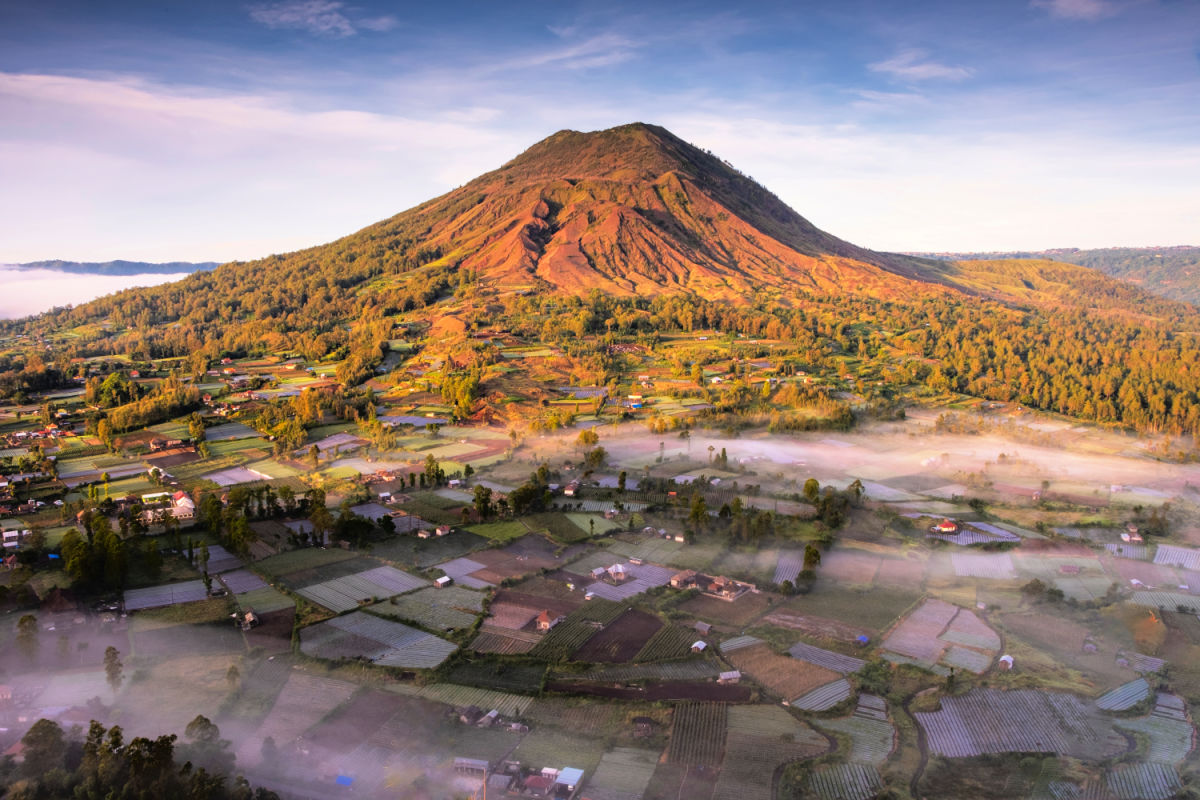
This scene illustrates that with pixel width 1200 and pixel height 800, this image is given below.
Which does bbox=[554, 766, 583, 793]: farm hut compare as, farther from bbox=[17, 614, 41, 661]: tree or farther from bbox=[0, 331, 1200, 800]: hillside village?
bbox=[17, 614, 41, 661]: tree

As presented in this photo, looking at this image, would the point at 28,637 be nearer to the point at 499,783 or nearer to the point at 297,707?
the point at 297,707

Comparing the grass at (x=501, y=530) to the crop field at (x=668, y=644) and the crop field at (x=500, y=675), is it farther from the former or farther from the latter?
the crop field at (x=500, y=675)

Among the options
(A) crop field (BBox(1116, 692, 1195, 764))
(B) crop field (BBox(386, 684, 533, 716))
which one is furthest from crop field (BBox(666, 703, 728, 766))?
(A) crop field (BBox(1116, 692, 1195, 764))

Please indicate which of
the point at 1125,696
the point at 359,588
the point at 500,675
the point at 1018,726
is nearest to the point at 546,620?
the point at 500,675

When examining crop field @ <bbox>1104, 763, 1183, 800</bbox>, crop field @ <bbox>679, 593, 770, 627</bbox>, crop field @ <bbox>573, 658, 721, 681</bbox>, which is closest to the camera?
crop field @ <bbox>1104, 763, 1183, 800</bbox>

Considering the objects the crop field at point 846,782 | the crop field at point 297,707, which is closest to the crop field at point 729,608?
the crop field at point 846,782
